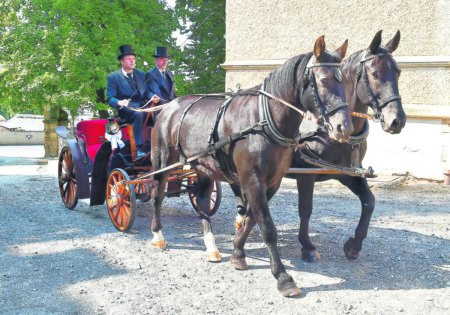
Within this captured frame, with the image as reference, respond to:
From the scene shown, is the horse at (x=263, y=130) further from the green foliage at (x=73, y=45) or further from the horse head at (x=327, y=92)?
the green foliage at (x=73, y=45)

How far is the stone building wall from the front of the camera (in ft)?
36.9

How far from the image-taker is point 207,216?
602 cm

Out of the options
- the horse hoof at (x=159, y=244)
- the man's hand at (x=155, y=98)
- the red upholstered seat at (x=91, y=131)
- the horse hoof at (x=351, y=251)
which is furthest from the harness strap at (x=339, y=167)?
the red upholstered seat at (x=91, y=131)

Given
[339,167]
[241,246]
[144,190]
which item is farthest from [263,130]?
[144,190]

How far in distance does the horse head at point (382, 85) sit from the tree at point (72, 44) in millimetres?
14124

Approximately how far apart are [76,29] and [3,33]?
3632mm

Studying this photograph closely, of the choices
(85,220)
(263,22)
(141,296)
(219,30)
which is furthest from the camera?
(219,30)

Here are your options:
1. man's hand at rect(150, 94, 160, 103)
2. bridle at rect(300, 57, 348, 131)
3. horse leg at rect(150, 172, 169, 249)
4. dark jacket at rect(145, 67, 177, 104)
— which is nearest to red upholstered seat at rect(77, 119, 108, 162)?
dark jacket at rect(145, 67, 177, 104)

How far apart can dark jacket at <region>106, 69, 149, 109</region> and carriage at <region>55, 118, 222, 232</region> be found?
34 centimetres

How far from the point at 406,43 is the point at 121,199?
308 inches

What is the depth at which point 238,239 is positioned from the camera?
5.38 m

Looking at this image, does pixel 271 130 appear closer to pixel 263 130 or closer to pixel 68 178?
pixel 263 130

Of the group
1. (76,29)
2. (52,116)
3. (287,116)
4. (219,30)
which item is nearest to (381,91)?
(287,116)

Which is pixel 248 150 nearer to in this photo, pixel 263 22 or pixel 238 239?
pixel 238 239
